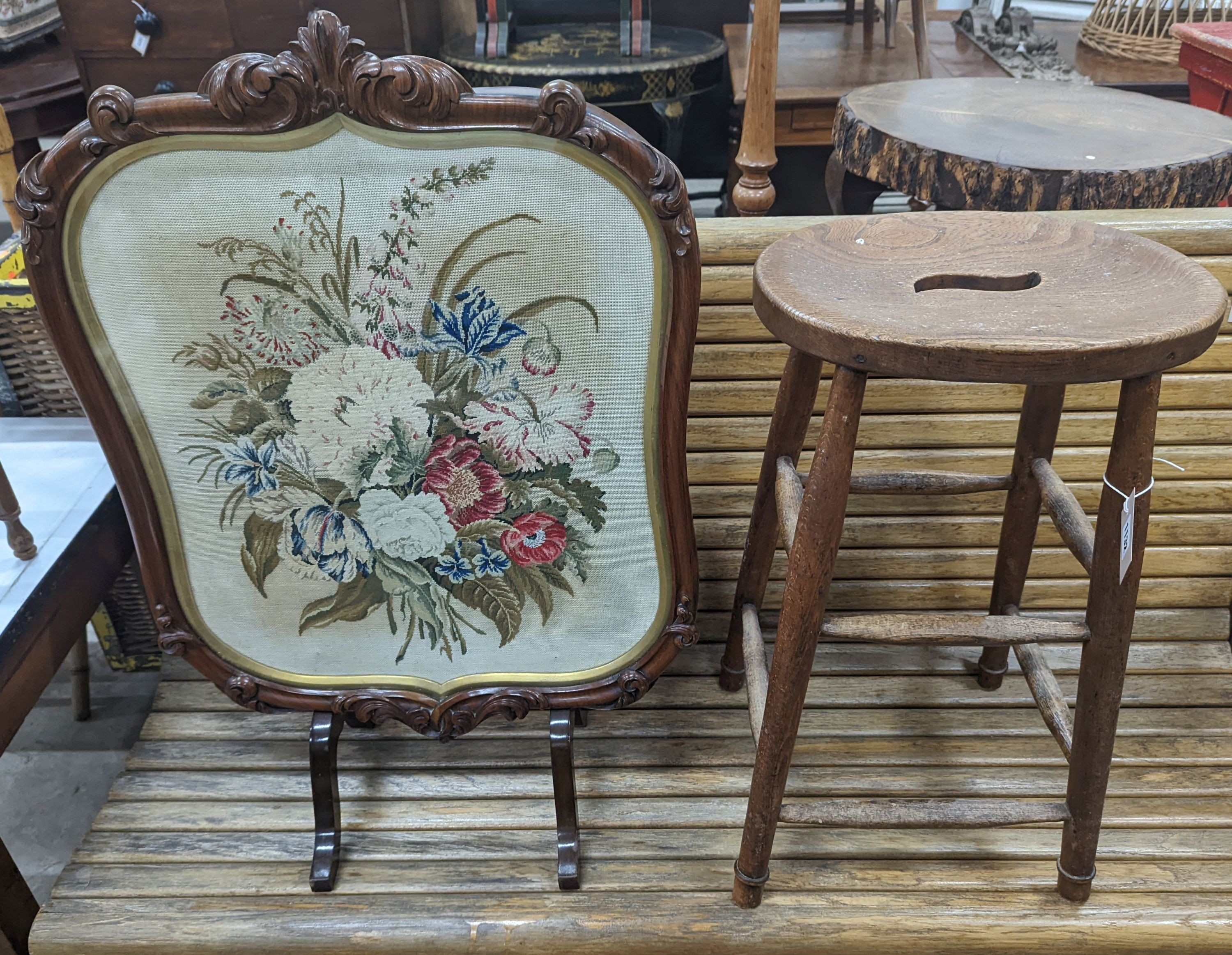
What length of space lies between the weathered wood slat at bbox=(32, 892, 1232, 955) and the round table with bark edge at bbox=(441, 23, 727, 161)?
1975mm

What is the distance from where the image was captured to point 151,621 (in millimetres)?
1730

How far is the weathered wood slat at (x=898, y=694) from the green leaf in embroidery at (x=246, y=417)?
0.56m

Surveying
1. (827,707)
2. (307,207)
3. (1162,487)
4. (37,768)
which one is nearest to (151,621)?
(37,768)

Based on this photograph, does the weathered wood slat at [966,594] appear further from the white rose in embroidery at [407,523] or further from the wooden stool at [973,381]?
the white rose in embroidery at [407,523]

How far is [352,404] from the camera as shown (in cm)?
105

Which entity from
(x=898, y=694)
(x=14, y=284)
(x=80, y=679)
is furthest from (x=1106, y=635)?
(x=80, y=679)

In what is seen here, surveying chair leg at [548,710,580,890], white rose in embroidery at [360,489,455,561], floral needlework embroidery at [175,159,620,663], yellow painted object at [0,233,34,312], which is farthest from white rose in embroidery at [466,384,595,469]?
yellow painted object at [0,233,34,312]

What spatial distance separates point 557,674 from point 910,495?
577mm

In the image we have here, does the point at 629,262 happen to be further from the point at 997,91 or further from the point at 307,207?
the point at 997,91

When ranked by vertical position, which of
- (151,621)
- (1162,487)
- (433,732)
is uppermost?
(1162,487)

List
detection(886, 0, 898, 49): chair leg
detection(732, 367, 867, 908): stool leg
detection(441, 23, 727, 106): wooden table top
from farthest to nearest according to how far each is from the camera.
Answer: detection(886, 0, 898, 49): chair leg
detection(441, 23, 727, 106): wooden table top
detection(732, 367, 867, 908): stool leg

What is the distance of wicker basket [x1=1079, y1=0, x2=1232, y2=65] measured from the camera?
9.35ft

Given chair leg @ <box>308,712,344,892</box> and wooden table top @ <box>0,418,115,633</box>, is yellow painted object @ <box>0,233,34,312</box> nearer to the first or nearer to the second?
wooden table top @ <box>0,418,115,633</box>

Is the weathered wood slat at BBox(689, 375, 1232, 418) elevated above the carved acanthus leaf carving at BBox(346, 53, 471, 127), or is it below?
below
